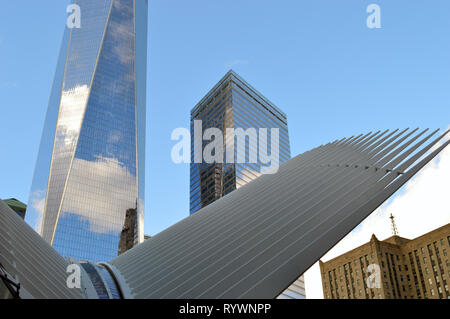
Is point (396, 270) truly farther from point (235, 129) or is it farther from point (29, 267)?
point (29, 267)

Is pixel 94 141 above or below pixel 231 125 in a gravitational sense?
below

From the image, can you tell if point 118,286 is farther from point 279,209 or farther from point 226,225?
point 279,209

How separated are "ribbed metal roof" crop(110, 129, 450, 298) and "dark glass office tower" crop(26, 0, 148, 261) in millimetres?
99330

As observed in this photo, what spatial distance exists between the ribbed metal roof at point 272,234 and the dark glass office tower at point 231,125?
334 feet

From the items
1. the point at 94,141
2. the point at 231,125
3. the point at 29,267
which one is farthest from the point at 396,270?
the point at 29,267

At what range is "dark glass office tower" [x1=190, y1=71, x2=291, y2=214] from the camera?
425 ft

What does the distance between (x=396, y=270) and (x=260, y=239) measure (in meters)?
99.0

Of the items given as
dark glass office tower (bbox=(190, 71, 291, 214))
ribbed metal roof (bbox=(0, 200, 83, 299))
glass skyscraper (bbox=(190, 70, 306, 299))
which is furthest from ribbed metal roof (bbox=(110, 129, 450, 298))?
dark glass office tower (bbox=(190, 71, 291, 214))

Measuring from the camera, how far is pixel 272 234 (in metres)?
13.6

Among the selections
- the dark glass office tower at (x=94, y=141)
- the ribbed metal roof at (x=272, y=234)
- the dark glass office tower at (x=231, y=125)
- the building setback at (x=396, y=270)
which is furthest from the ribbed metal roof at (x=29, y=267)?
the dark glass office tower at (x=231, y=125)

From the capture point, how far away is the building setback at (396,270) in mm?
91250

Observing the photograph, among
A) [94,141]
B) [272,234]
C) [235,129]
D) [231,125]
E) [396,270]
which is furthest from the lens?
[231,125]

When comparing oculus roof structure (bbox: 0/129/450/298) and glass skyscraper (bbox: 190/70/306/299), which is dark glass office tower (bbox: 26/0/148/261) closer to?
glass skyscraper (bbox: 190/70/306/299)
